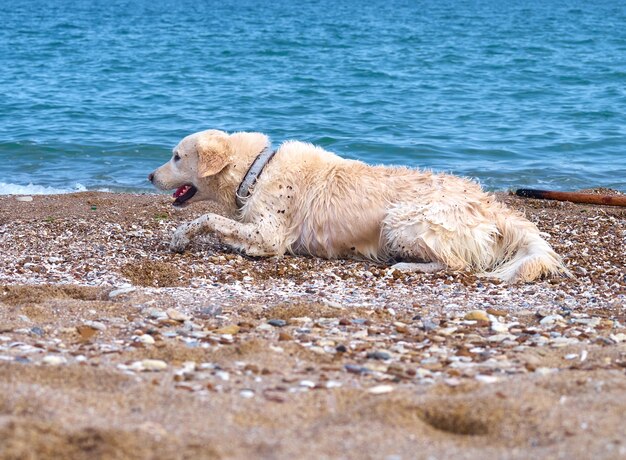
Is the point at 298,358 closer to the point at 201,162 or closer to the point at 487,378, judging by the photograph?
the point at 487,378

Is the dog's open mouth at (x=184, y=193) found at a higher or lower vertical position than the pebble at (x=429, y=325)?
higher

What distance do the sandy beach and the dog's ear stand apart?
72cm

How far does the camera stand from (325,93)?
846 inches

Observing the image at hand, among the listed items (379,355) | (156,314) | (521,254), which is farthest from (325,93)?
(379,355)

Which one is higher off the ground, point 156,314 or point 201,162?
point 201,162

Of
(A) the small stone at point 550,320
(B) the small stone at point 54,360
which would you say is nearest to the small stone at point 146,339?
(B) the small stone at point 54,360

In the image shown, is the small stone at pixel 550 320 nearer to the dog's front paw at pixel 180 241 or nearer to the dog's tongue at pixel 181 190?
the dog's front paw at pixel 180 241

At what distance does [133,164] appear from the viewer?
1460 centimetres

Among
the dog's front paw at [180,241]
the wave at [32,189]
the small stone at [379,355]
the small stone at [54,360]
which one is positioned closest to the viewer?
the small stone at [54,360]

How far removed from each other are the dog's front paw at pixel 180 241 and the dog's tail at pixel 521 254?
2.68m

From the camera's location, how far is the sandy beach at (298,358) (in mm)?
3336

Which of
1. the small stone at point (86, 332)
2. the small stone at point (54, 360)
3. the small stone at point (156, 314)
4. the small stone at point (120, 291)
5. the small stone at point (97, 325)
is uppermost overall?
the small stone at point (54, 360)

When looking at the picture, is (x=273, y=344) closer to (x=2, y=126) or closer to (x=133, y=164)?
(x=133, y=164)

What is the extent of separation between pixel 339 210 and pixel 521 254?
159 centimetres
